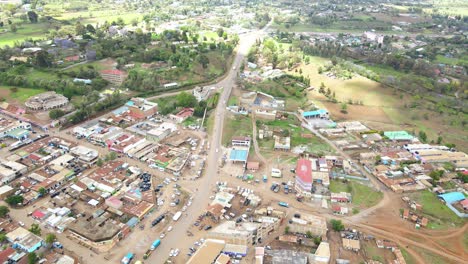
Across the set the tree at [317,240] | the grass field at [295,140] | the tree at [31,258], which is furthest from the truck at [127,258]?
the grass field at [295,140]

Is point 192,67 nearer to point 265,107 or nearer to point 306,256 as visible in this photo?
point 265,107

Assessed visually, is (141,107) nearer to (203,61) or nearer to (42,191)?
(42,191)

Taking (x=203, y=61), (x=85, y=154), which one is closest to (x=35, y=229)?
(x=85, y=154)

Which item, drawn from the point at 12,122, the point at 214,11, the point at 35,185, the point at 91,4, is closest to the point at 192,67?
the point at 12,122

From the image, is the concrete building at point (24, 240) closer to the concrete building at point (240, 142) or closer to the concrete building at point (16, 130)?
the concrete building at point (16, 130)

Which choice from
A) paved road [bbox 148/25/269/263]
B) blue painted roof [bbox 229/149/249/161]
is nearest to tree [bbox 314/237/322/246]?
paved road [bbox 148/25/269/263]

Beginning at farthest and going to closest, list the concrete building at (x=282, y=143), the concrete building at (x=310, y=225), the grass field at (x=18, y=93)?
the grass field at (x=18, y=93)
the concrete building at (x=282, y=143)
the concrete building at (x=310, y=225)
